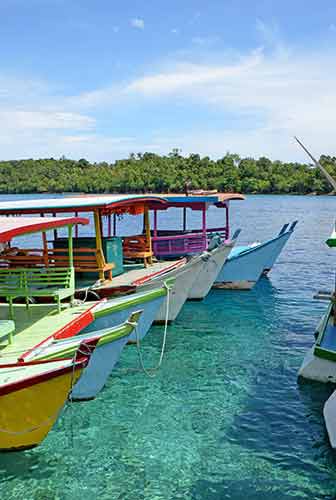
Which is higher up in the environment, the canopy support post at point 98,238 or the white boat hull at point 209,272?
the canopy support post at point 98,238

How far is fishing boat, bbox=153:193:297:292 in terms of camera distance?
15561 millimetres

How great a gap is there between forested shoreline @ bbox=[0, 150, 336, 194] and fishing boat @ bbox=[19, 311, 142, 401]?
102 meters

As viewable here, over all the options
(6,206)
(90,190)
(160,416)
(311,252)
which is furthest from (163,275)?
(90,190)

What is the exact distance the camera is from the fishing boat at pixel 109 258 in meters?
11.0

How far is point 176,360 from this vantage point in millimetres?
10867

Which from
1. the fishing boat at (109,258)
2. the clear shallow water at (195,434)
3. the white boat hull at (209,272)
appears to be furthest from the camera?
the white boat hull at (209,272)

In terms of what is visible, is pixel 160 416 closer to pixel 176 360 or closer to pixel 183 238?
pixel 176 360

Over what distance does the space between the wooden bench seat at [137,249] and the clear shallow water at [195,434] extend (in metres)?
2.34

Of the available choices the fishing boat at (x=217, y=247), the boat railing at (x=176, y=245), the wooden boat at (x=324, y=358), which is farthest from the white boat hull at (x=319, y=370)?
the boat railing at (x=176, y=245)

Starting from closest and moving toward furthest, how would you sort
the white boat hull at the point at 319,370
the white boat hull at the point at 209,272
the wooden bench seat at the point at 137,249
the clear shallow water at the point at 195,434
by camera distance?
the clear shallow water at the point at 195,434 → the white boat hull at the point at 319,370 → the wooden bench seat at the point at 137,249 → the white boat hull at the point at 209,272

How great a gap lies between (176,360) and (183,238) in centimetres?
559

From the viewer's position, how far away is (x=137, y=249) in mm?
14539

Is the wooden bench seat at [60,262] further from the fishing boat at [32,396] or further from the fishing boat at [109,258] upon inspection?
the fishing boat at [32,396]

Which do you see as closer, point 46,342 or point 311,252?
point 46,342
